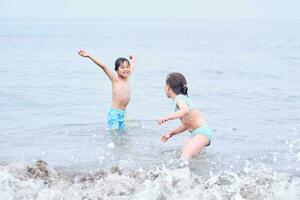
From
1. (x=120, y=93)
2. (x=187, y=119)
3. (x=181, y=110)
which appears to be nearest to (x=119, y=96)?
(x=120, y=93)

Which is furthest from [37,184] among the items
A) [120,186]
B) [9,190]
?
[120,186]

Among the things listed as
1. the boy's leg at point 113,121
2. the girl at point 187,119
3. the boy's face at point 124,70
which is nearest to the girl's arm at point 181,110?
the girl at point 187,119

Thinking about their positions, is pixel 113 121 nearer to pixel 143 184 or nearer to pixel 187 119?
pixel 187 119

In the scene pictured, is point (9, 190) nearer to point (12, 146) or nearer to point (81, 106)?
point (12, 146)

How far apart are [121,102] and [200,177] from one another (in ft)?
10.8

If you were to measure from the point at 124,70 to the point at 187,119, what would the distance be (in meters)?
2.35

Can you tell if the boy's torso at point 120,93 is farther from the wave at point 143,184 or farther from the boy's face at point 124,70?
the wave at point 143,184

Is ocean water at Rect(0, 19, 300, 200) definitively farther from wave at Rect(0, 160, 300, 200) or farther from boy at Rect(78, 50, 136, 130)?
boy at Rect(78, 50, 136, 130)

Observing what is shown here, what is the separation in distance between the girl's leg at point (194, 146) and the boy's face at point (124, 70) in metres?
2.51

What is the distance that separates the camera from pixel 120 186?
6359mm

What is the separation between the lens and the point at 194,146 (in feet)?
24.5

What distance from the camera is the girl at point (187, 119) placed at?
24.3 ft

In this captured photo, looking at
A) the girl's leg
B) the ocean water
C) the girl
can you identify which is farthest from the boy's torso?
the girl's leg

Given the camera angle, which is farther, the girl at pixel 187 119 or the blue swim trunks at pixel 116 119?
the blue swim trunks at pixel 116 119
